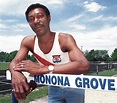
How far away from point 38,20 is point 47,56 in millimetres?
346

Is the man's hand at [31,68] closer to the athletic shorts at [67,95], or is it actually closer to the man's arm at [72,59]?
the man's arm at [72,59]

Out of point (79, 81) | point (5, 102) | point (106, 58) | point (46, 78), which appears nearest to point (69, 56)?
point (46, 78)

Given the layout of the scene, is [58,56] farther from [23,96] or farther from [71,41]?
[23,96]

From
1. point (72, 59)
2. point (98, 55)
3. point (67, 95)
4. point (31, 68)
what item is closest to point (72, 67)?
point (72, 59)

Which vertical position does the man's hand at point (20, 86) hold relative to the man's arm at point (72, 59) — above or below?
below

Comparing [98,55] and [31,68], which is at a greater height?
[31,68]

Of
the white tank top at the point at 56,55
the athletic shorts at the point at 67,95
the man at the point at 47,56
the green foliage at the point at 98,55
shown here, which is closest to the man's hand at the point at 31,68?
the man at the point at 47,56

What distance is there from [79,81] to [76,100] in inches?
22.9

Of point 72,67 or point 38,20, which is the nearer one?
point 72,67

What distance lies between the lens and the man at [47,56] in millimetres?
1821

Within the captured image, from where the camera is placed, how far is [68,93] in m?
2.12

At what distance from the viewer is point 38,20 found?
1.91m

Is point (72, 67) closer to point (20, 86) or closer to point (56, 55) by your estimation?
point (56, 55)

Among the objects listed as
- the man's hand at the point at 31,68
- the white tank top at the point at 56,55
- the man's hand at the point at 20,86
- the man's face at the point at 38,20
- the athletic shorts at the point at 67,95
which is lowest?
the athletic shorts at the point at 67,95
